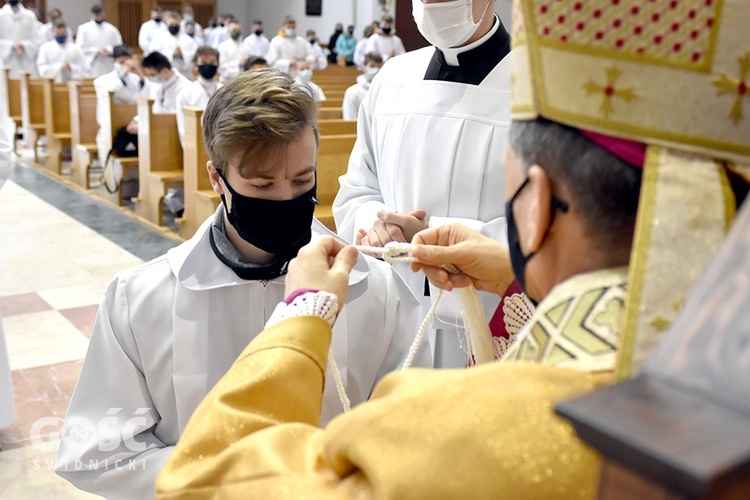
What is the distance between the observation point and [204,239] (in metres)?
1.96

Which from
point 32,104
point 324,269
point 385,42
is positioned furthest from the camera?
point 385,42

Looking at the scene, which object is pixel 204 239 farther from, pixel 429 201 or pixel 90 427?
pixel 429 201

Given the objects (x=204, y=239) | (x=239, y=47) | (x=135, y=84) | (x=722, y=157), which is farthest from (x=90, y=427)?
(x=239, y=47)

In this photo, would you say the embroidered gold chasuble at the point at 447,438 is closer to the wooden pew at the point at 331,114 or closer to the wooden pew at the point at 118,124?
the wooden pew at the point at 118,124

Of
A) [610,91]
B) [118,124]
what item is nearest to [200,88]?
[118,124]

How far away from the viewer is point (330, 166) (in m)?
5.84

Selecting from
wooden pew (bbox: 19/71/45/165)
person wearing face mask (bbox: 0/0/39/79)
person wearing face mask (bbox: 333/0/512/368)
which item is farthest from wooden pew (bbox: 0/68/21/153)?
person wearing face mask (bbox: 333/0/512/368)

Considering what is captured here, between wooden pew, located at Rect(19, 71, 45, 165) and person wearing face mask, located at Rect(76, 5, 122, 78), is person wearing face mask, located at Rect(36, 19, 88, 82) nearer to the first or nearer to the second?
person wearing face mask, located at Rect(76, 5, 122, 78)

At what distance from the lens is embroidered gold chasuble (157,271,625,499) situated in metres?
0.76

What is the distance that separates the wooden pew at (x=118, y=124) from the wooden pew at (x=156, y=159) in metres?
0.47

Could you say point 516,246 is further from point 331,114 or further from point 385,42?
point 385,42

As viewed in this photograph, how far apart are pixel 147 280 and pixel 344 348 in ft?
1.67

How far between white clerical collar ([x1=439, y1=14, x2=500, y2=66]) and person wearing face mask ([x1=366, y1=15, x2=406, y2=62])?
15775 mm

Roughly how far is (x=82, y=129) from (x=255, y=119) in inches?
308
